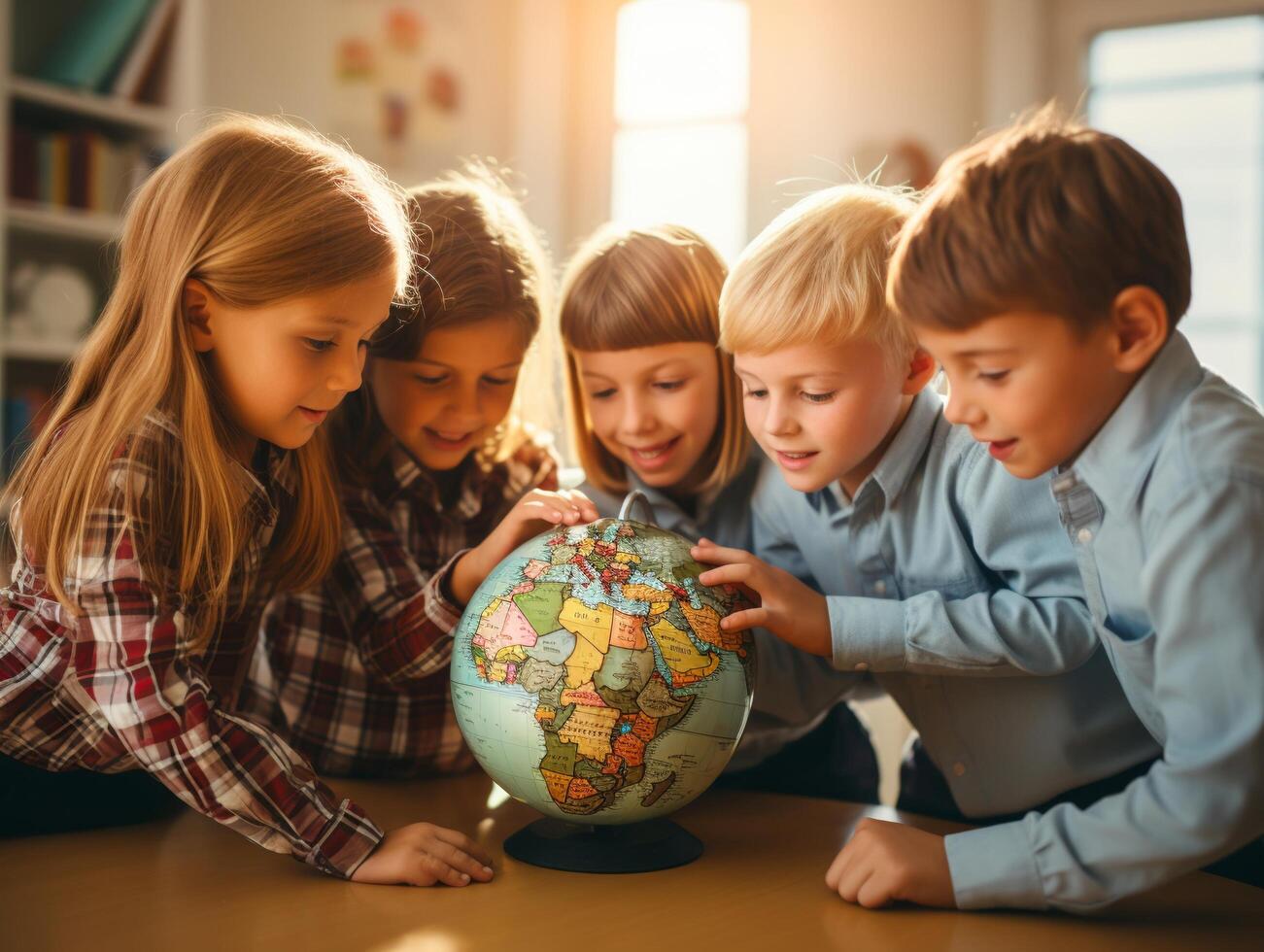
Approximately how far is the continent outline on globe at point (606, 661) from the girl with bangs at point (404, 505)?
476 mm

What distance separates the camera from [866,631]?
1588mm

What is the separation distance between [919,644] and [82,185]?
360cm

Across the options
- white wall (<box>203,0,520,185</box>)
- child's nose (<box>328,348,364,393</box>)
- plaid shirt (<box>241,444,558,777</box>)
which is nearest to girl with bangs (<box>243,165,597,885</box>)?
plaid shirt (<box>241,444,558,777</box>)

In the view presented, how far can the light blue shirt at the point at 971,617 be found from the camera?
158cm

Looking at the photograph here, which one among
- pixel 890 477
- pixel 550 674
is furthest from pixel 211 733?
pixel 890 477

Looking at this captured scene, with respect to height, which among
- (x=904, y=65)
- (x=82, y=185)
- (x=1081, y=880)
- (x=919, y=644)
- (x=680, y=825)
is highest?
(x=904, y=65)

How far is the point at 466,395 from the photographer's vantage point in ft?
6.53

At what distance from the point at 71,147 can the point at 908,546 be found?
3.47 metres

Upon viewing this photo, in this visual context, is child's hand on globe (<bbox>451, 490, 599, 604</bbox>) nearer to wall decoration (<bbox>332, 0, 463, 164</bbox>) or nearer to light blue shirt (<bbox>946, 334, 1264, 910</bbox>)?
light blue shirt (<bbox>946, 334, 1264, 910</bbox>)

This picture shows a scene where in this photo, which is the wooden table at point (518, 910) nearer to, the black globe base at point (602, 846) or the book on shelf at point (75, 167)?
the black globe base at point (602, 846)

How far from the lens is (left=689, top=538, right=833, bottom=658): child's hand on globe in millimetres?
1501

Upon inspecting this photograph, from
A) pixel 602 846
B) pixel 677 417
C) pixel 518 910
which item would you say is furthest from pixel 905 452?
pixel 518 910

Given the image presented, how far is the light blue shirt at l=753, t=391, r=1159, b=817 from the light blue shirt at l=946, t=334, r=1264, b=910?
21 centimetres

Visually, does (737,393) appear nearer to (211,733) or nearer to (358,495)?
(358,495)
